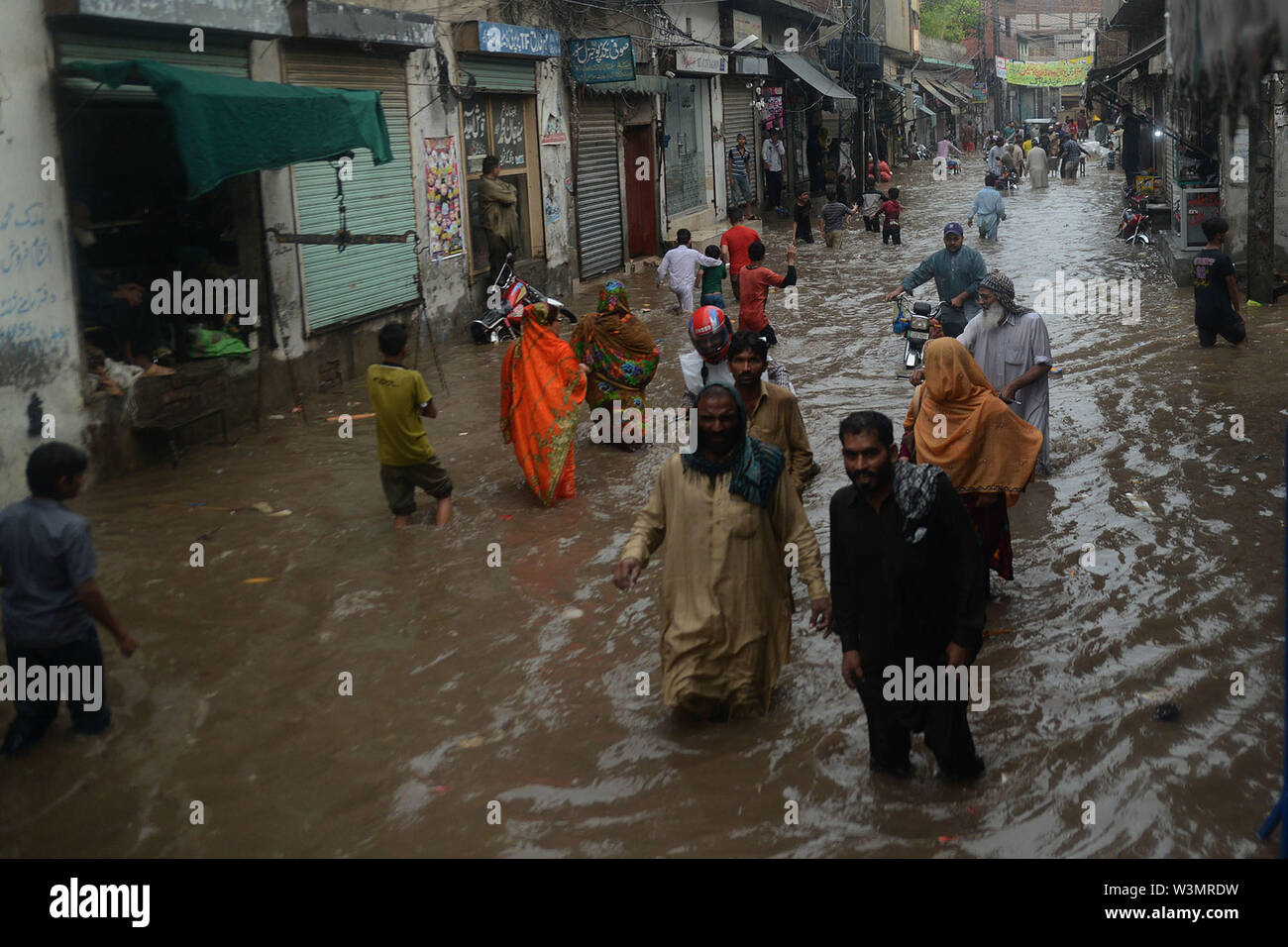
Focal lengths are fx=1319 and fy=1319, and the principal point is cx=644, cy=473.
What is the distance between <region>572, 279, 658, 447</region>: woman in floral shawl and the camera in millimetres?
9914

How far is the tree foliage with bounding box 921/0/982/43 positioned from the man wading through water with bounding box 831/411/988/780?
6659cm

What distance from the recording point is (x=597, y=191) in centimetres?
2064

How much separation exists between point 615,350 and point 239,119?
10.3ft

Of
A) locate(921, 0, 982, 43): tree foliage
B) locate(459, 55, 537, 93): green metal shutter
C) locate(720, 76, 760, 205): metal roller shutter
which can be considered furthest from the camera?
locate(921, 0, 982, 43): tree foliage

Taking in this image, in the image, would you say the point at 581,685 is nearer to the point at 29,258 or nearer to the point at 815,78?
the point at 29,258

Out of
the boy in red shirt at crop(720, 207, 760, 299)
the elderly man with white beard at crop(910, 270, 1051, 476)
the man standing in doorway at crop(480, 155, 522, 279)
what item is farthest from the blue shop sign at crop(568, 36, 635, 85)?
the elderly man with white beard at crop(910, 270, 1051, 476)

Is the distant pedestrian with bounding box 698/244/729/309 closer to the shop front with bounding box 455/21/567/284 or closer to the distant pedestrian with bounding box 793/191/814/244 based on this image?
the shop front with bounding box 455/21/567/284

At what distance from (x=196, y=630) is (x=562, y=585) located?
197 centimetres

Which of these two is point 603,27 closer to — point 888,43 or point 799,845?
point 799,845

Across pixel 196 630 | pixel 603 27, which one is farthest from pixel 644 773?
pixel 603 27

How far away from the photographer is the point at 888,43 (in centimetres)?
5153

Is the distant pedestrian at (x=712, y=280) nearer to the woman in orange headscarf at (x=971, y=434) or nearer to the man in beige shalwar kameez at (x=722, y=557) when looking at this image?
the woman in orange headscarf at (x=971, y=434)

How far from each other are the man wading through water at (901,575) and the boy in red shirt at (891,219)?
69.2 ft

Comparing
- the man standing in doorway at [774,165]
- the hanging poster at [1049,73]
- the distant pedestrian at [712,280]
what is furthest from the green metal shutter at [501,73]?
the hanging poster at [1049,73]
